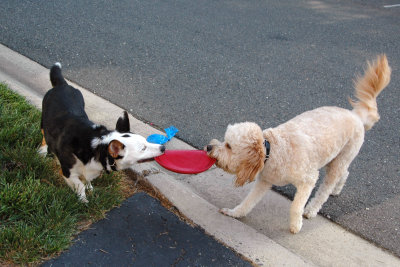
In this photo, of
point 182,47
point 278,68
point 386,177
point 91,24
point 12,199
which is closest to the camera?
point 12,199

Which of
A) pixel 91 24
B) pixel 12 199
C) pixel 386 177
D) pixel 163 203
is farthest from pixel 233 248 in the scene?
pixel 91 24

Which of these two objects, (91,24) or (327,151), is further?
(91,24)

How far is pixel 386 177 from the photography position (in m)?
4.02

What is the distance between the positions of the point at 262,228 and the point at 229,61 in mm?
3843

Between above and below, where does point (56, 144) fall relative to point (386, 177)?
above

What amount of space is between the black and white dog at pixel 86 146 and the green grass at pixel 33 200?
0.47 feet

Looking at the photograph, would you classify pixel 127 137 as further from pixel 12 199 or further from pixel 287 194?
pixel 287 194

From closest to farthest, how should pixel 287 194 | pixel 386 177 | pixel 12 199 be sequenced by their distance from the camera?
1. pixel 12 199
2. pixel 287 194
3. pixel 386 177

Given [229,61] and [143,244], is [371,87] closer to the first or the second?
[143,244]

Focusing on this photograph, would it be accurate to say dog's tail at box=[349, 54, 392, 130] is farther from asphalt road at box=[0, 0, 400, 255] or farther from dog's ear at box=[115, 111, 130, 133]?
dog's ear at box=[115, 111, 130, 133]

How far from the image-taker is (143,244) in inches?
109

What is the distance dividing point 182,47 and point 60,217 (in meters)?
4.75

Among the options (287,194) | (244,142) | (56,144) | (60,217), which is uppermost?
(244,142)

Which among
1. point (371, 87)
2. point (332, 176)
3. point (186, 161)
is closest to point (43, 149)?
point (186, 161)
